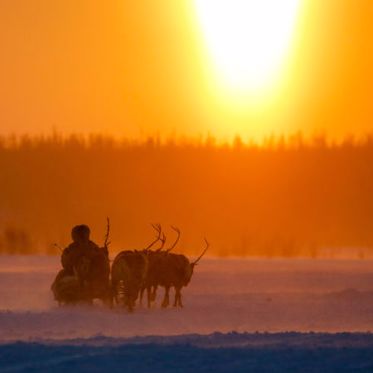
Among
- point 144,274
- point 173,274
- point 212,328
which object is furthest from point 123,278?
point 212,328

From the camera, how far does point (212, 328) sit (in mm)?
16484

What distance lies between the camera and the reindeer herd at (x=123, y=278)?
62.0ft

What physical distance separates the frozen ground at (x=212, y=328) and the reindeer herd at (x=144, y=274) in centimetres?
30

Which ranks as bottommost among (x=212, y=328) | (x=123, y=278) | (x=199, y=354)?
(x=199, y=354)

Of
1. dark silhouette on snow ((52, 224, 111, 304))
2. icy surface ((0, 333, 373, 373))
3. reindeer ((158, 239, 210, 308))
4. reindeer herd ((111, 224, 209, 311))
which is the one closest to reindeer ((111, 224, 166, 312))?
reindeer herd ((111, 224, 209, 311))

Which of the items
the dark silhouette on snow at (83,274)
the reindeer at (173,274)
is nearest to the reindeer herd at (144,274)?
the reindeer at (173,274)

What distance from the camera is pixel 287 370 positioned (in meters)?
12.4

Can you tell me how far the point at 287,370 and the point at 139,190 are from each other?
183 feet

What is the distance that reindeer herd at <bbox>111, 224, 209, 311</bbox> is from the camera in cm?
1886

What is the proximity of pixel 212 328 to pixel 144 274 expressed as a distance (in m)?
2.70

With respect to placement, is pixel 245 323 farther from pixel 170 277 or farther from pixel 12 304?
pixel 12 304

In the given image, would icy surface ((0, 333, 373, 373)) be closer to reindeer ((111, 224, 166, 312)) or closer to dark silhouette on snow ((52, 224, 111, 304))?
reindeer ((111, 224, 166, 312))

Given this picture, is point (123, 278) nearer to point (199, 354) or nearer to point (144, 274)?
point (144, 274)

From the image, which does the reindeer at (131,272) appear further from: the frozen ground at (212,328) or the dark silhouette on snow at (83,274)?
the dark silhouette on snow at (83,274)
